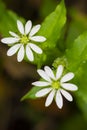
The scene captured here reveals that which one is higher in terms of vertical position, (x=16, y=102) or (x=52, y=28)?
(x=16, y=102)

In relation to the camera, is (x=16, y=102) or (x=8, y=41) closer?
(x=8, y=41)

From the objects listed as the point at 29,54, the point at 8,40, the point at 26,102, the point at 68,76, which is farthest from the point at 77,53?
the point at 26,102

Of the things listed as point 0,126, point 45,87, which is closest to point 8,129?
point 0,126

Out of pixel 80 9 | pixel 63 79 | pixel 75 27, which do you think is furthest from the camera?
pixel 80 9

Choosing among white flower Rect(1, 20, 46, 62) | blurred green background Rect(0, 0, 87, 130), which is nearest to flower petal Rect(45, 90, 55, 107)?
white flower Rect(1, 20, 46, 62)

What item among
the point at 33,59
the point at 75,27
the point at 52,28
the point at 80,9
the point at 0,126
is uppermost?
the point at 80,9

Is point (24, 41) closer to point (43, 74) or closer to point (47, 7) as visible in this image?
point (43, 74)

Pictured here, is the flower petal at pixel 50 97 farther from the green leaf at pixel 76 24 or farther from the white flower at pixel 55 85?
the green leaf at pixel 76 24

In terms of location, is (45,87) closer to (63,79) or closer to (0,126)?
(63,79)
